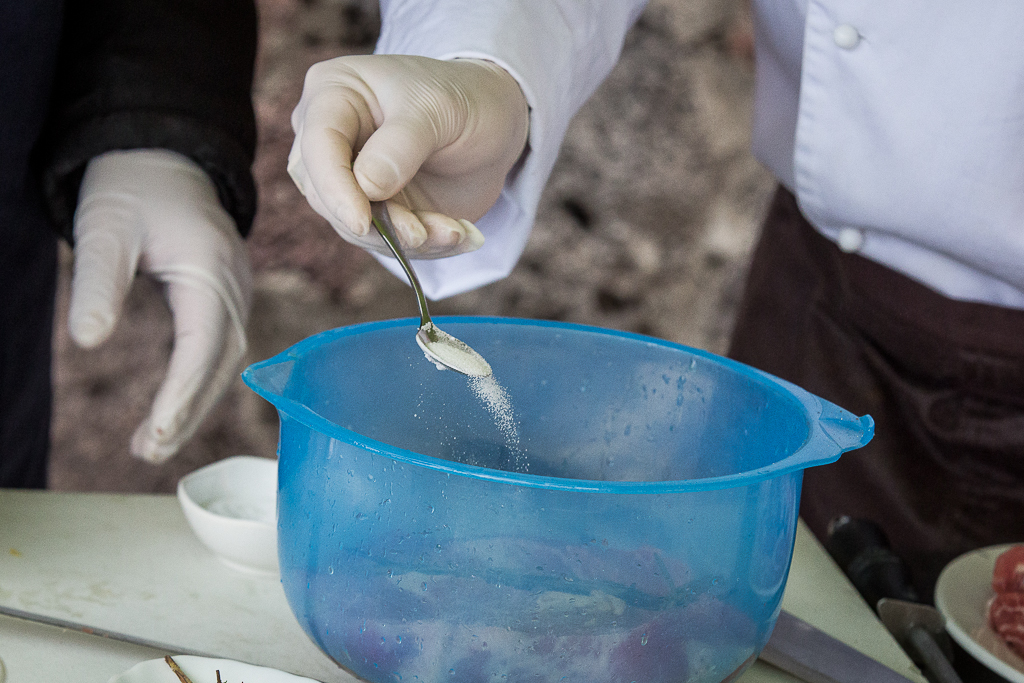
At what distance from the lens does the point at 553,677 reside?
451mm

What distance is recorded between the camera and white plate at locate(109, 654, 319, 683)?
0.48 meters

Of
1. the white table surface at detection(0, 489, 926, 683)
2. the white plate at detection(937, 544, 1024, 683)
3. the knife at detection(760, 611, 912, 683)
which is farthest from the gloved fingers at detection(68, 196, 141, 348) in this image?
the white plate at detection(937, 544, 1024, 683)

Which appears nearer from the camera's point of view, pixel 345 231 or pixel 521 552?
pixel 521 552

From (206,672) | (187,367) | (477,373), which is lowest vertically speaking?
(187,367)

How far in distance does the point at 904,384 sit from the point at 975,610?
0.39 m

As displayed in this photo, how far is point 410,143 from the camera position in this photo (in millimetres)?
592

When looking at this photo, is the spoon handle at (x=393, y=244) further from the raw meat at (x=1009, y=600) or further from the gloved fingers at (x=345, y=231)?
the raw meat at (x=1009, y=600)

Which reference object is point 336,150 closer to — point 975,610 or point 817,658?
point 817,658

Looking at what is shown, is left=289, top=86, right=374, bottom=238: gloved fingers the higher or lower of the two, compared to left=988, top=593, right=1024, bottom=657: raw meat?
higher

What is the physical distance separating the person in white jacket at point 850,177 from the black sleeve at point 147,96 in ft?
0.82

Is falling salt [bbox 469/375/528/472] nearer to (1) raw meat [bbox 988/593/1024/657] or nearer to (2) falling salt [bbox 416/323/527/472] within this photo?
(2) falling salt [bbox 416/323/527/472]

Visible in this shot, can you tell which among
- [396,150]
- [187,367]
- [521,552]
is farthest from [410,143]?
[187,367]

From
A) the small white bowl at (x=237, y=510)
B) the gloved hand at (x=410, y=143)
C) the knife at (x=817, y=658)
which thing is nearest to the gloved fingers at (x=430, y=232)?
the gloved hand at (x=410, y=143)

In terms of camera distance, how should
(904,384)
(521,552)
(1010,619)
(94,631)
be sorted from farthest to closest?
(904,384) → (1010,619) → (94,631) → (521,552)
